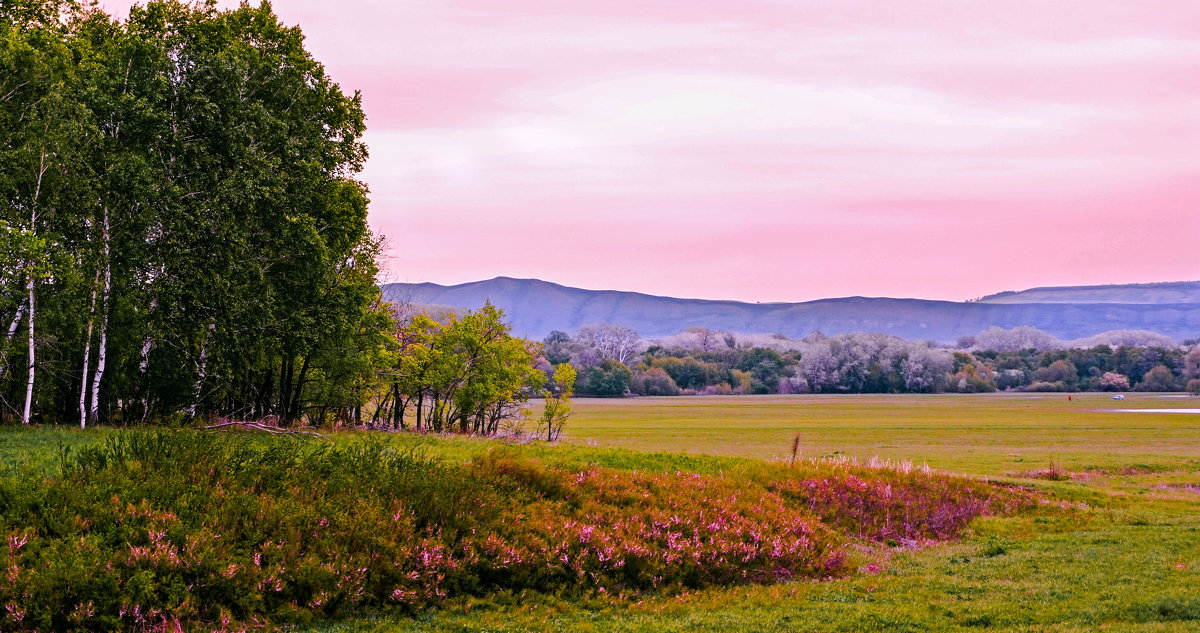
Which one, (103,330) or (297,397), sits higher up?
(103,330)

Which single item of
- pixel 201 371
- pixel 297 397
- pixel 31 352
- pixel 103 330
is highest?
pixel 103 330

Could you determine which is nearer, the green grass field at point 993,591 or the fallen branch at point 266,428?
the green grass field at point 993,591

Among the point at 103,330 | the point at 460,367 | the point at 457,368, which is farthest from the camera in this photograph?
the point at 460,367

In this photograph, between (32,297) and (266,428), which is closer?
(32,297)

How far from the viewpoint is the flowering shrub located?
421 inches

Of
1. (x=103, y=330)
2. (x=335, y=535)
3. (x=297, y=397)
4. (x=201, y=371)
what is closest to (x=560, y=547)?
(x=335, y=535)

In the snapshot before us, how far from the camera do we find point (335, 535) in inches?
505

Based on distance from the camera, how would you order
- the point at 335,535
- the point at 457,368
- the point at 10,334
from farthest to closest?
1. the point at 457,368
2. the point at 10,334
3. the point at 335,535

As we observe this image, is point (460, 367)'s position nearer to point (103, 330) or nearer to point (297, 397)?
point (297, 397)

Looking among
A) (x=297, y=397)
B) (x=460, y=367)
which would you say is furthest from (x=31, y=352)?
(x=460, y=367)

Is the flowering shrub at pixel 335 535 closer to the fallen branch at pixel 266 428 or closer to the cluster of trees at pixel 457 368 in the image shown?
the fallen branch at pixel 266 428

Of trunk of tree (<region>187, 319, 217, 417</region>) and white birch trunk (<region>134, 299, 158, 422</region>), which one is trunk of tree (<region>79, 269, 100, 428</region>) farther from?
trunk of tree (<region>187, 319, 217, 417</region>)

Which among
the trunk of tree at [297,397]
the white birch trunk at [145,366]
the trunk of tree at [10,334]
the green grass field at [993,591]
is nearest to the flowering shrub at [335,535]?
the green grass field at [993,591]

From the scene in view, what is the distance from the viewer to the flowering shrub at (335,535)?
421 inches
